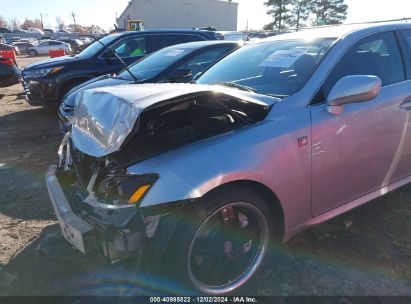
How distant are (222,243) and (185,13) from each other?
163ft

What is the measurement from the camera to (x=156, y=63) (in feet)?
20.7

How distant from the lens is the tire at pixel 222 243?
7.04 ft

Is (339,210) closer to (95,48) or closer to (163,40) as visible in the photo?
(163,40)

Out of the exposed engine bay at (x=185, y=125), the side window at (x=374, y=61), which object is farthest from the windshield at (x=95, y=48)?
the side window at (x=374, y=61)

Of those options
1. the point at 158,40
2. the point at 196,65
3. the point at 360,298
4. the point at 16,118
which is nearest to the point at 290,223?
the point at 360,298

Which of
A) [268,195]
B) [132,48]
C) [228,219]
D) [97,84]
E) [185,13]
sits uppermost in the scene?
[185,13]

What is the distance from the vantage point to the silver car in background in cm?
212

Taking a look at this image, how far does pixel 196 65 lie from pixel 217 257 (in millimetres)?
4271

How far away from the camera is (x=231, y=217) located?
2432 millimetres

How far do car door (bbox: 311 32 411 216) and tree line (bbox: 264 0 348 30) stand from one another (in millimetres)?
48005

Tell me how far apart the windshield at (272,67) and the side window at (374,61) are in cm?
18

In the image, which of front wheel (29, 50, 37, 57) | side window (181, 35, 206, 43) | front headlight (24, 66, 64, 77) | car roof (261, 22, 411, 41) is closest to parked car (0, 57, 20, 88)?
front headlight (24, 66, 64, 77)

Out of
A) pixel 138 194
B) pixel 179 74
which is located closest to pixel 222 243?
pixel 138 194

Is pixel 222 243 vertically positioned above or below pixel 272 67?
below
